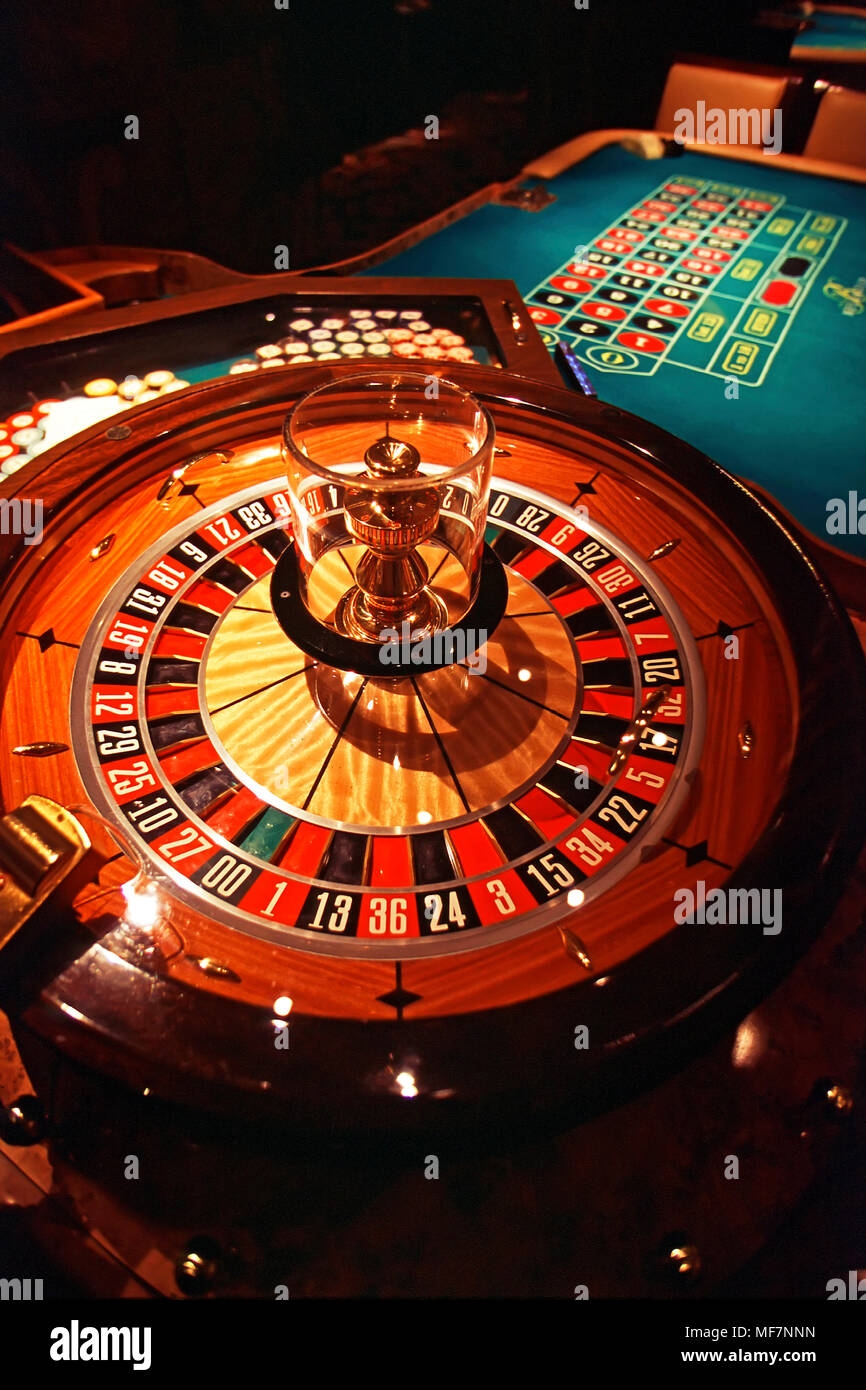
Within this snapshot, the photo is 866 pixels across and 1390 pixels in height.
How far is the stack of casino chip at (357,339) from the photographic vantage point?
3.35 metres

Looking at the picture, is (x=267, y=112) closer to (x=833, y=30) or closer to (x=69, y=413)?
(x=69, y=413)

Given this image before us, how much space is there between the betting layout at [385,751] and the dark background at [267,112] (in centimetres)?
285

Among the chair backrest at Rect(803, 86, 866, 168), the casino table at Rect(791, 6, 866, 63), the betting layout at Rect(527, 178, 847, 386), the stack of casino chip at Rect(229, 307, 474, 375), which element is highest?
the casino table at Rect(791, 6, 866, 63)

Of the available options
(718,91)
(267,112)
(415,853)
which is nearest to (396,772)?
(415,853)

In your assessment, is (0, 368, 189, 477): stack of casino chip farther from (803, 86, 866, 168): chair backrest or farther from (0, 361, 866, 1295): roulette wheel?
(803, 86, 866, 168): chair backrest

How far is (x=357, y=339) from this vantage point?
11.4ft

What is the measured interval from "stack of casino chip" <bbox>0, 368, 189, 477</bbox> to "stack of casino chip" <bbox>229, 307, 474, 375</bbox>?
0.33 meters

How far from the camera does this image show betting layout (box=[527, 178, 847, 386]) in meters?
3.84

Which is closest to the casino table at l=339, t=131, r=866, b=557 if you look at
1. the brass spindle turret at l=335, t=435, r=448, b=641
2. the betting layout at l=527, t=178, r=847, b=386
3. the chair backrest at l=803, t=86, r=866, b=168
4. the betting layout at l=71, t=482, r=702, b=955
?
the betting layout at l=527, t=178, r=847, b=386

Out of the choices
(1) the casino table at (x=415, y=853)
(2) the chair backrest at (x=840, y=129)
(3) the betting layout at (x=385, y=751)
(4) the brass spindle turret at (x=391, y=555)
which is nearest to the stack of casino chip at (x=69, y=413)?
(1) the casino table at (x=415, y=853)

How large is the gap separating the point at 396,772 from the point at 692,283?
3699mm
